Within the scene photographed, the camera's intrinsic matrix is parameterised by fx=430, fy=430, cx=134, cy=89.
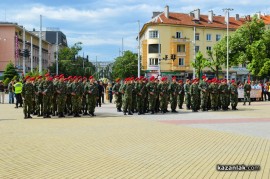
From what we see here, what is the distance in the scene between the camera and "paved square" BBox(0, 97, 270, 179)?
787cm

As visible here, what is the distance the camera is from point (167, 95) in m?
22.9

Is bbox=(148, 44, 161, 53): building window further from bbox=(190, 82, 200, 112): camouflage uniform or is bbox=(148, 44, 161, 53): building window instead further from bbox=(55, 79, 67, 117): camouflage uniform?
bbox=(55, 79, 67, 117): camouflage uniform

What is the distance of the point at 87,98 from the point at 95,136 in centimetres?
838

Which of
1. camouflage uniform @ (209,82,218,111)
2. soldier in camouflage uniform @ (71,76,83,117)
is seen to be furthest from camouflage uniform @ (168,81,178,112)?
soldier in camouflage uniform @ (71,76,83,117)

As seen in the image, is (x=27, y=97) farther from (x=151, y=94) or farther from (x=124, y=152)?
(x=124, y=152)

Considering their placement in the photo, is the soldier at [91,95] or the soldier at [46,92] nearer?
the soldier at [46,92]

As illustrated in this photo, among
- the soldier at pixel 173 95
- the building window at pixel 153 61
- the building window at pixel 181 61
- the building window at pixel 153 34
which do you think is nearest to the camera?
the soldier at pixel 173 95

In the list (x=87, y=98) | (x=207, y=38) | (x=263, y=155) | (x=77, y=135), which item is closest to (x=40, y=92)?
(x=87, y=98)

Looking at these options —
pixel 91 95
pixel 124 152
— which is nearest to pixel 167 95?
pixel 91 95

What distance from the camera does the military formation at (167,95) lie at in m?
22.1

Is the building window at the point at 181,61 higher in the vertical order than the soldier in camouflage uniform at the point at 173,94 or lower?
higher

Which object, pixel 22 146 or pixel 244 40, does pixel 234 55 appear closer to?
pixel 244 40

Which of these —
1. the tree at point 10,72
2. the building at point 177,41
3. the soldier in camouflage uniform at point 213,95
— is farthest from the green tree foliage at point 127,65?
the soldier in camouflage uniform at point 213,95

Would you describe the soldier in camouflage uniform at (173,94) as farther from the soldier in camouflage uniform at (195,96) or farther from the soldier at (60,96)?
the soldier at (60,96)
